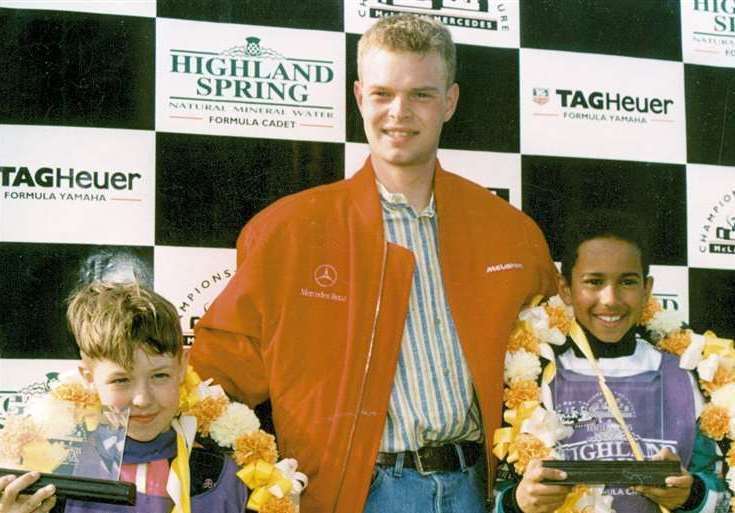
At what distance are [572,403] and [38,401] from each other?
5.01ft

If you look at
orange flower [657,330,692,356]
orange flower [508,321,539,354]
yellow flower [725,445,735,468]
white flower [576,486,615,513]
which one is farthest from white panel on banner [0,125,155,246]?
yellow flower [725,445,735,468]

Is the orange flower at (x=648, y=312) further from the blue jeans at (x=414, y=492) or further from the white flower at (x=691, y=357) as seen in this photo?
the blue jeans at (x=414, y=492)

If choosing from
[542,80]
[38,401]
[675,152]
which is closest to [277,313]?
[38,401]

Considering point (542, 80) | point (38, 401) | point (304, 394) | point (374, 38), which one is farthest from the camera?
point (542, 80)

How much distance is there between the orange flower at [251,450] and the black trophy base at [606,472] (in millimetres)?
746

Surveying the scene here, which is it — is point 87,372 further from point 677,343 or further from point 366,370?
point 677,343

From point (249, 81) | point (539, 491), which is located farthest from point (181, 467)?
point (249, 81)

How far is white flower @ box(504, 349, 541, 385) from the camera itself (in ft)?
9.15

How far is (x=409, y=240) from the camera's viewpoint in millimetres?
2871

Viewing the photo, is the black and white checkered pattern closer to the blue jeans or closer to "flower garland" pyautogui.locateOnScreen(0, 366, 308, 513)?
"flower garland" pyautogui.locateOnScreen(0, 366, 308, 513)

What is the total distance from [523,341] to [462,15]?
119cm

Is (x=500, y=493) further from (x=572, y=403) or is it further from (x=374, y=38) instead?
(x=374, y=38)

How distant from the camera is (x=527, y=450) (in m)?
2.65

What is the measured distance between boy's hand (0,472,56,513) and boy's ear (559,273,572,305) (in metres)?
1.62
